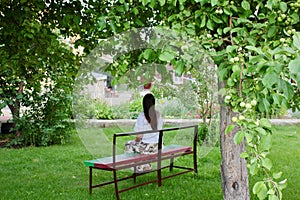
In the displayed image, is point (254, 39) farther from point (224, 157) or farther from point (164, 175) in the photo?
point (164, 175)

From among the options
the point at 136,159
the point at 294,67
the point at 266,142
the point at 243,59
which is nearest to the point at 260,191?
the point at 266,142

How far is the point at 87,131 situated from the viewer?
4.27 meters

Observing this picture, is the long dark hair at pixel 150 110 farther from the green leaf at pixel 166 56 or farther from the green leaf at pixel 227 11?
the green leaf at pixel 166 56

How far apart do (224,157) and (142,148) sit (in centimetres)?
195

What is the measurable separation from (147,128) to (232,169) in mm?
1860

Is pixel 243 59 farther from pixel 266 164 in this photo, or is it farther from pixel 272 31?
pixel 266 164

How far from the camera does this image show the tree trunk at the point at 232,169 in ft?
10.6

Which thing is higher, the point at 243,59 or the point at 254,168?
the point at 243,59

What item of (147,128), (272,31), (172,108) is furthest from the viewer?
(147,128)

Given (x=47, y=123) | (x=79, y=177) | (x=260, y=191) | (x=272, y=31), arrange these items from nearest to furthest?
(x=260, y=191) < (x=272, y=31) < (x=79, y=177) < (x=47, y=123)

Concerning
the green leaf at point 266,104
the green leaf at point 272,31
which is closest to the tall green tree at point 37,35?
the green leaf at point 272,31

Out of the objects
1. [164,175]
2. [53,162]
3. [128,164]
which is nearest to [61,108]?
[53,162]

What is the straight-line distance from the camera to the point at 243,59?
2.00m

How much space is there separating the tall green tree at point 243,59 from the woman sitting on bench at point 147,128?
1.65 metres
